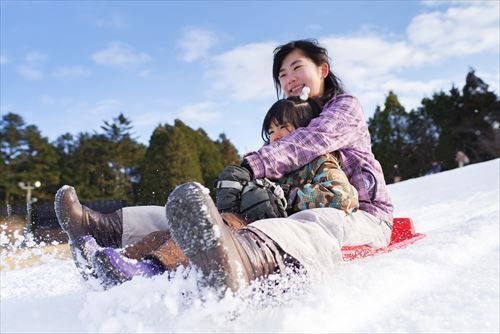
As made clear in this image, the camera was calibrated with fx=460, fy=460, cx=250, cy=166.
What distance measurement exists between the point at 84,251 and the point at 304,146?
85 centimetres

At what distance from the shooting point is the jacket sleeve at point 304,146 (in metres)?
1.71

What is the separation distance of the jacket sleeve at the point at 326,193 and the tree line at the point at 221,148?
15.7m

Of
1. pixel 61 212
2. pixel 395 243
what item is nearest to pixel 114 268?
pixel 61 212

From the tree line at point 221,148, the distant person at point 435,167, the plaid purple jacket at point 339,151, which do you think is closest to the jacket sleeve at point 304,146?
the plaid purple jacket at point 339,151

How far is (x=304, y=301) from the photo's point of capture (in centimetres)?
122

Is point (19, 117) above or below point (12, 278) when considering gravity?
above

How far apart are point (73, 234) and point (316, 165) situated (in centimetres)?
89

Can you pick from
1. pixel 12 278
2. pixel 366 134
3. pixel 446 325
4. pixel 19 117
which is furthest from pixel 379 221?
pixel 19 117

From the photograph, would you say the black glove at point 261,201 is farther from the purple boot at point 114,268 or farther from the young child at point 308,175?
the purple boot at point 114,268

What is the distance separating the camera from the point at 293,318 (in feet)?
3.64

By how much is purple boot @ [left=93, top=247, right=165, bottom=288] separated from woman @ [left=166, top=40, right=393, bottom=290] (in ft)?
0.59

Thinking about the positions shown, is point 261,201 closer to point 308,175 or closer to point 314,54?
point 308,175

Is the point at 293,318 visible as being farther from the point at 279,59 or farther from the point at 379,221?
the point at 279,59

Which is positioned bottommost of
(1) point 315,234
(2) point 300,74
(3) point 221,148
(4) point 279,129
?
(1) point 315,234
